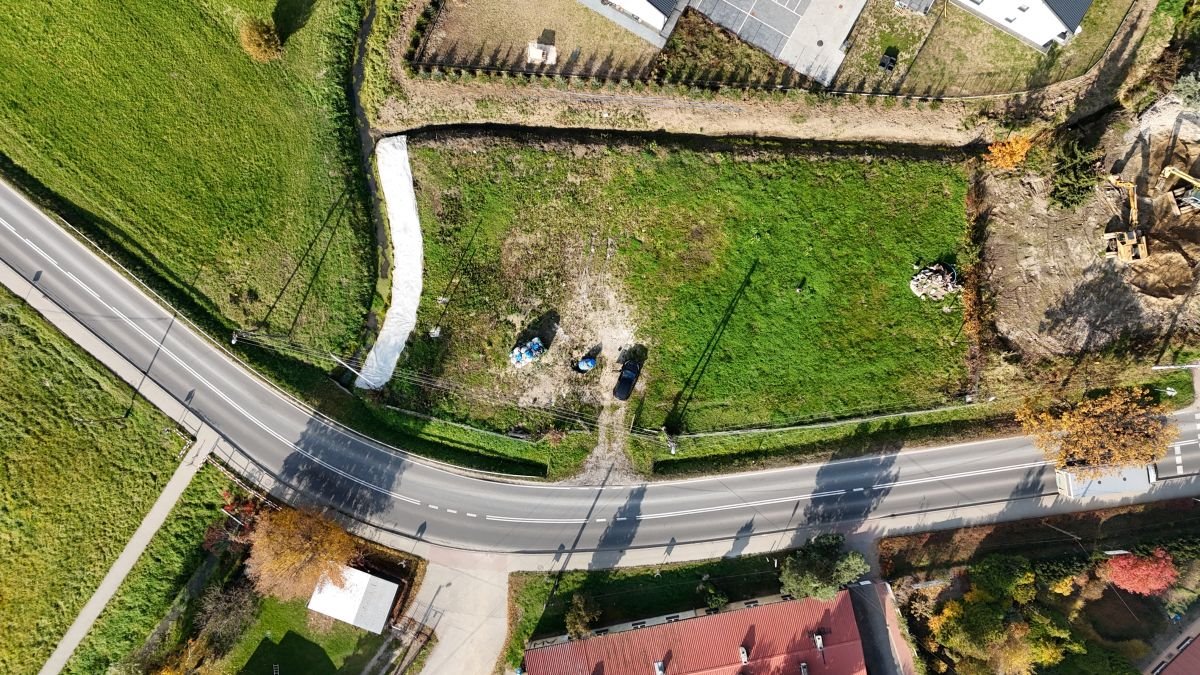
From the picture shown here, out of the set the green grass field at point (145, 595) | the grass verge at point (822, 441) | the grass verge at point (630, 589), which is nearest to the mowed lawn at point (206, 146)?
the green grass field at point (145, 595)

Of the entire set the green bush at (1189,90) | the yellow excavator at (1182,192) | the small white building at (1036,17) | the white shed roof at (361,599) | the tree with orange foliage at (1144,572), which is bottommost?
the white shed roof at (361,599)

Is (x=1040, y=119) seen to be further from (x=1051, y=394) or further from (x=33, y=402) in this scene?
(x=33, y=402)

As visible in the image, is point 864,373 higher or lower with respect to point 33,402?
higher

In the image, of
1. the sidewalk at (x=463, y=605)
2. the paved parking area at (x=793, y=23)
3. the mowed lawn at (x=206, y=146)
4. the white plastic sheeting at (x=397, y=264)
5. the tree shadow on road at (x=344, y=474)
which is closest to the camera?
the paved parking area at (x=793, y=23)

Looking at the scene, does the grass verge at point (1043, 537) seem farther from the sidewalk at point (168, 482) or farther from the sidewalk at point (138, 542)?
the sidewalk at point (168, 482)

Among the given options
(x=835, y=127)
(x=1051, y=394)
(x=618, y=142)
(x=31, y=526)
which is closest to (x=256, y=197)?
(x=618, y=142)

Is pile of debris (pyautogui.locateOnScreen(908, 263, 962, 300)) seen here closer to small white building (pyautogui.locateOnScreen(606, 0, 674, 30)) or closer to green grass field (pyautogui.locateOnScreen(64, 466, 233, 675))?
small white building (pyautogui.locateOnScreen(606, 0, 674, 30))

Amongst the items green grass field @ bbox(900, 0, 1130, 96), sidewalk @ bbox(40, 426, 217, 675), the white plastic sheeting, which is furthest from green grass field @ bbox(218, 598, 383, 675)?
green grass field @ bbox(900, 0, 1130, 96)
